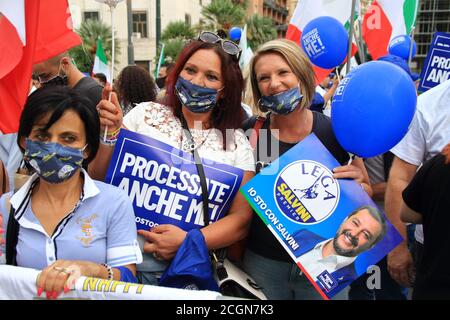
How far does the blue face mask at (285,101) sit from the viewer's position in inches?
86.6

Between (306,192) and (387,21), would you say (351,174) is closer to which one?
(306,192)

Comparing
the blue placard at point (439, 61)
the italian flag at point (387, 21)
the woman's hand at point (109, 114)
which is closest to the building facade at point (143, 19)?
the italian flag at point (387, 21)

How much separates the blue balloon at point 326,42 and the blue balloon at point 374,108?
7.33 ft

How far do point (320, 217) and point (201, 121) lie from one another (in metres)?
0.74

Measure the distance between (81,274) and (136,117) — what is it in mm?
828

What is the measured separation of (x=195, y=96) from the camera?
7.08ft

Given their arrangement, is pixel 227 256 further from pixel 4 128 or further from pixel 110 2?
pixel 110 2

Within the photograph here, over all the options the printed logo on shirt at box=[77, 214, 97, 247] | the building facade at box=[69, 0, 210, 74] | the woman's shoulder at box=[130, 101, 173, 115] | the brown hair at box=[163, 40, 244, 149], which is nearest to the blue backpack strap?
the printed logo on shirt at box=[77, 214, 97, 247]

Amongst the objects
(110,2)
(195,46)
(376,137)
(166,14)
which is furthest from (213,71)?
(166,14)

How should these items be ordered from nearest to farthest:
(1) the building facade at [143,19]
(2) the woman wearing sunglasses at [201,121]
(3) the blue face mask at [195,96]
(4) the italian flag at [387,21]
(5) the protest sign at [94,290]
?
(5) the protest sign at [94,290] < (2) the woman wearing sunglasses at [201,121] < (3) the blue face mask at [195,96] < (4) the italian flag at [387,21] < (1) the building facade at [143,19]

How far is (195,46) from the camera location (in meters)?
2.21

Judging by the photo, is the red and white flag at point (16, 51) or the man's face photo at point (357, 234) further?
the red and white flag at point (16, 51)

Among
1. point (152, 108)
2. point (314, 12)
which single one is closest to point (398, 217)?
point (152, 108)

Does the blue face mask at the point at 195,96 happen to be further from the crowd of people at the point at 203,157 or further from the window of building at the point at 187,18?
the window of building at the point at 187,18
